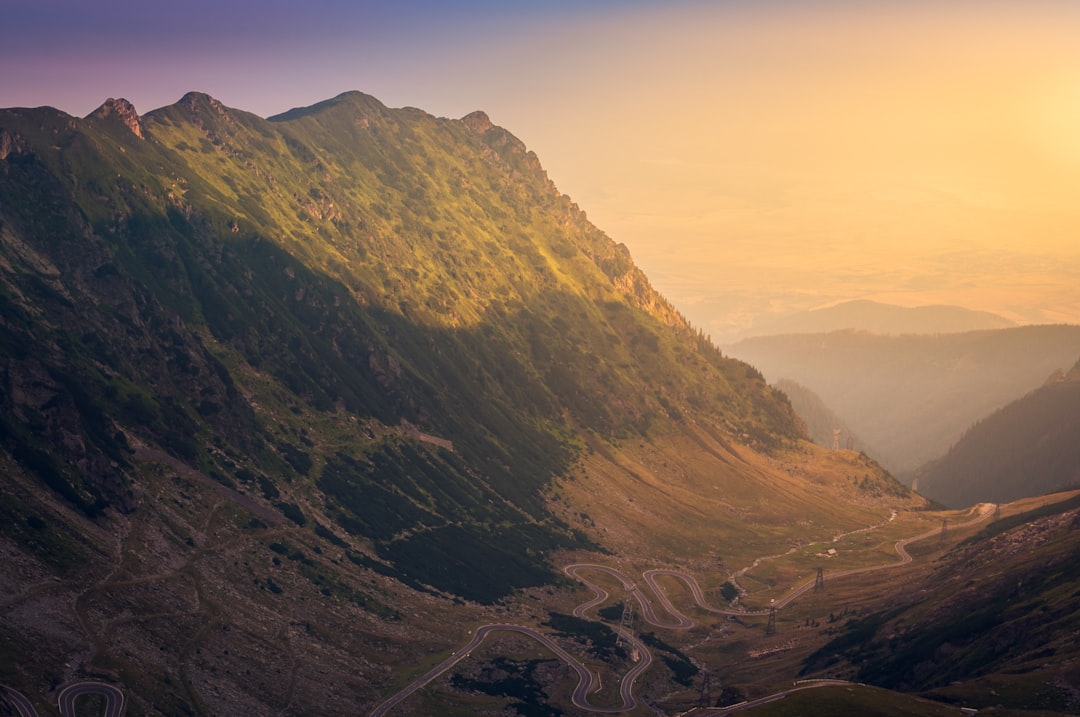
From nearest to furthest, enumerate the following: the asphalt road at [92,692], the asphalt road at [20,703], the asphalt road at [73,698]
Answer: the asphalt road at [20,703]
the asphalt road at [73,698]
the asphalt road at [92,692]

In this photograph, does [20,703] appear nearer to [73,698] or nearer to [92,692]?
[73,698]

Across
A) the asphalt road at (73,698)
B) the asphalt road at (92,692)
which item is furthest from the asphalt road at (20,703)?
the asphalt road at (92,692)

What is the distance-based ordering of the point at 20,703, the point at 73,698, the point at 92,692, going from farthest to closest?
the point at 92,692, the point at 73,698, the point at 20,703

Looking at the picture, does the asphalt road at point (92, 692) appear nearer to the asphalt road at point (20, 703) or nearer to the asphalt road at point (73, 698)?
the asphalt road at point (73, 698)

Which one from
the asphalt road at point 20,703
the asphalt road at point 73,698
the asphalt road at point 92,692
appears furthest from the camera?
the asphalt road at point 92,692

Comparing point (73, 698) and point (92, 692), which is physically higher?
point (73, 698)

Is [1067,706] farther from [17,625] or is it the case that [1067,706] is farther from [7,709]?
[17,625]

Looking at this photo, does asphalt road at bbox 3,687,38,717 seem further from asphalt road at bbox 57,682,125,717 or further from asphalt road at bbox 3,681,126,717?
asphalt road at bbox 57,682,125,717

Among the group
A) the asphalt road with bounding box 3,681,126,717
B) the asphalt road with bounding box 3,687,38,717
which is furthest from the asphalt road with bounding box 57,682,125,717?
the asphalt road with bounding box 3,687,38,717

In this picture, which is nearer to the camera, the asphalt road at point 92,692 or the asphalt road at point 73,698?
the asphalt road at point 73,698

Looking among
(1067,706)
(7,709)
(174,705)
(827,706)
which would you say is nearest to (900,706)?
(827,706)

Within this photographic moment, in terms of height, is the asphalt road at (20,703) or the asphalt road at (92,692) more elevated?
the asphalt road at (20,703)

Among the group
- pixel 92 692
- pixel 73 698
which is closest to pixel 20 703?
pixel 73 698

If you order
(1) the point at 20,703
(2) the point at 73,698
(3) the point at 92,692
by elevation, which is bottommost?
(3) the point at 92,692
